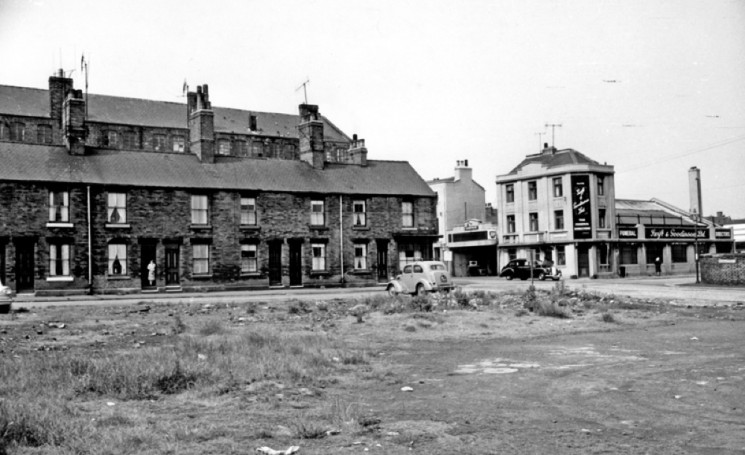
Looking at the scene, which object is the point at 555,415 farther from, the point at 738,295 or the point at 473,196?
the point at 473,196

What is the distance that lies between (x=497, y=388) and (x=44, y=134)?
190 ft

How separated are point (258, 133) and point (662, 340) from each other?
5882 centimetres

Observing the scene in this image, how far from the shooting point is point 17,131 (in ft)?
190

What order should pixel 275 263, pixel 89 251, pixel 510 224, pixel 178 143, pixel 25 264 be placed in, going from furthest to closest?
pixel 510 224 < pixel 178 143 < pixel 275 263 < pixel 89 251 < pixel 25 264

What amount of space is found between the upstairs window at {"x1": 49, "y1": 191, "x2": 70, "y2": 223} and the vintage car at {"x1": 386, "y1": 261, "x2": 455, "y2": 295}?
18074 millimetres

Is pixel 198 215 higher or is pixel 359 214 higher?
pixel 359 214

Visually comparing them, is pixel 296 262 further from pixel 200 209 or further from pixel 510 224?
pixel 510 224

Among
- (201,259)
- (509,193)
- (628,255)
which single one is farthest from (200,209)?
(628,255)

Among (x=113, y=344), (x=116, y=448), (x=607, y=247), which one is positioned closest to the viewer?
(x=116, y=448)

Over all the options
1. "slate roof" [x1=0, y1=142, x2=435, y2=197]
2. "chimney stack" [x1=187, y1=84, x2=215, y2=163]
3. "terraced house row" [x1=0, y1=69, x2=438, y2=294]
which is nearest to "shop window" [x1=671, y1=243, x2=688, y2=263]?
"terraced house row" [x1=0, y1=69, x2=438, y2=294]

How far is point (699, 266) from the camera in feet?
142

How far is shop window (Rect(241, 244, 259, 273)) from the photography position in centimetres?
4291

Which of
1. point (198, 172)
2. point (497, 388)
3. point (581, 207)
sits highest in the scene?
point (198, 172)

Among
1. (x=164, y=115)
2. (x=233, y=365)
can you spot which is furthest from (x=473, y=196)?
(x=233, y=365)
